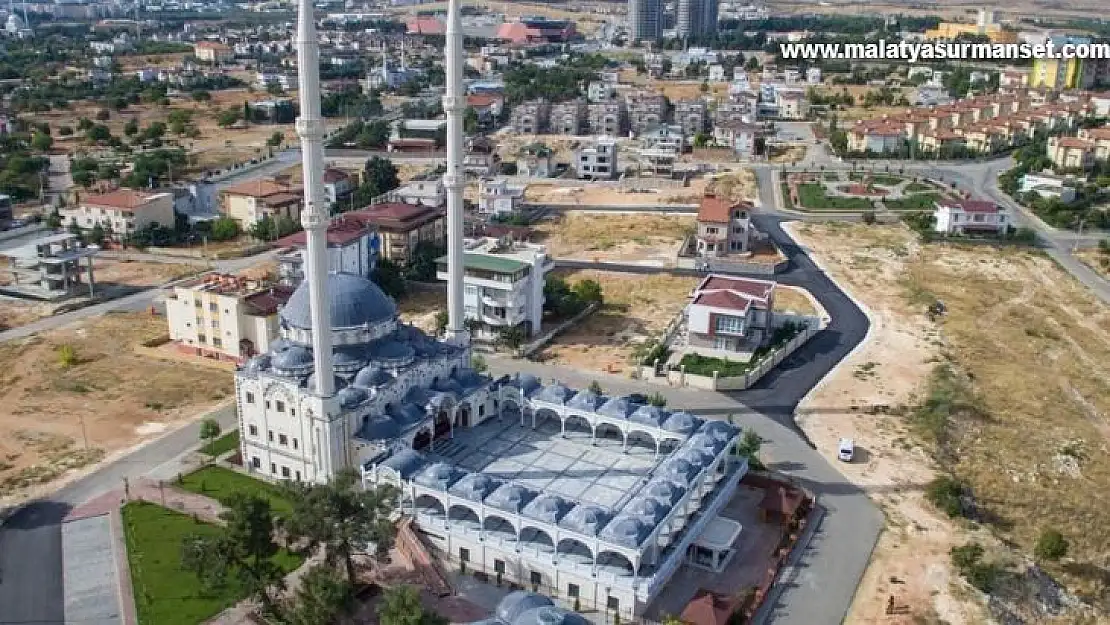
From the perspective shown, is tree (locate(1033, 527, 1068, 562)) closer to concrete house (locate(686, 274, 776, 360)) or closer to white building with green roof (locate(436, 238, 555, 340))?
concrete house (locate(686, 274, 776, 360))

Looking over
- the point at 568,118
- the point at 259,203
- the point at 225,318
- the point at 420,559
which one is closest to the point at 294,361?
the point at 420,559

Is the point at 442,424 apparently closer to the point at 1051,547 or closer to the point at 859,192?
the point at 1051,547

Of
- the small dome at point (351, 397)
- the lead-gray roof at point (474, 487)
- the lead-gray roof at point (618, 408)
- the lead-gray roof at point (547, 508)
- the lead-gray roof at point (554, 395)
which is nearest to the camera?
the lead-gray roof at point (547, 508)

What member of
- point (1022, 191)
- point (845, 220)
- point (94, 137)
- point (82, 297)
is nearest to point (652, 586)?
point (82, 297)

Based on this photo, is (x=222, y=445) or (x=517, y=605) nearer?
(x=517, y=605)

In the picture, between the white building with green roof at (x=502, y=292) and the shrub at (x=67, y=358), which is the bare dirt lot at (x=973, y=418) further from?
the shrub at (x=67, y=358)

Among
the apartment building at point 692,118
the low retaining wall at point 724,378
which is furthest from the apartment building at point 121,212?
the apartment building at point 692,118

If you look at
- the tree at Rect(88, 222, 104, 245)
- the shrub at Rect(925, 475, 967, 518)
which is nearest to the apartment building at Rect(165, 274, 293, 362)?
the tree at Rect(88, 222, 104, 245)
